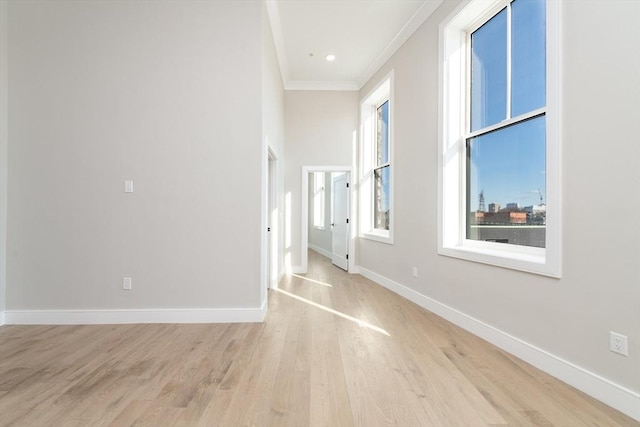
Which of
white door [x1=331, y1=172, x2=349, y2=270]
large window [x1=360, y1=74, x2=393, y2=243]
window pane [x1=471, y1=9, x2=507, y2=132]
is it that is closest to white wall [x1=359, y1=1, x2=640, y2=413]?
window pane [x1=471, y1=9, x2=507, y2=132]

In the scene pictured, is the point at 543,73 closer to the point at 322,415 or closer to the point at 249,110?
the point at 249,110

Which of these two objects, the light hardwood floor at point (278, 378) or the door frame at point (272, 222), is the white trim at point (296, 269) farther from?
the light hardwood floor at point (278, 378)

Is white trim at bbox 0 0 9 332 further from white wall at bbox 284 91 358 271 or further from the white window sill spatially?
the white window sill

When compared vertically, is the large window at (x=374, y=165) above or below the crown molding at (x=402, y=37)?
below

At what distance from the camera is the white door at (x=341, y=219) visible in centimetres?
574

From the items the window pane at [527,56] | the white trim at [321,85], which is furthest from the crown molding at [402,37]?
the window pane at [527,56]

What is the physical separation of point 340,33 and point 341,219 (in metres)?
3.19

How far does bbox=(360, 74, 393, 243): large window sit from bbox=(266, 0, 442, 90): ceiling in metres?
0.51

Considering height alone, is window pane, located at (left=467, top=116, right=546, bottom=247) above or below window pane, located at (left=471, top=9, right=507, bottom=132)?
below

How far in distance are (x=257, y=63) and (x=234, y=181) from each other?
1236 millimetres

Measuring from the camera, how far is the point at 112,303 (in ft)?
10.00

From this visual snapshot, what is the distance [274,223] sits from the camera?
15.5ft

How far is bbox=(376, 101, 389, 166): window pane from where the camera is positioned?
508 centimetres

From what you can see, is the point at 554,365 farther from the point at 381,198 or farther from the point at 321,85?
the point at 321,85
